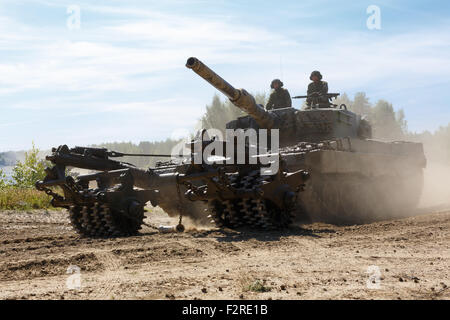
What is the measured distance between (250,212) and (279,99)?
240 inches

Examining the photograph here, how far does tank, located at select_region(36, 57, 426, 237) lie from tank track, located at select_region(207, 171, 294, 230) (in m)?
0.02

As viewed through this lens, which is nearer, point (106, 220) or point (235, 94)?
point (106, 220)

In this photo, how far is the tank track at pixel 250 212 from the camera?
984 cm

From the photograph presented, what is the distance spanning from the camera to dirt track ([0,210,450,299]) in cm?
484

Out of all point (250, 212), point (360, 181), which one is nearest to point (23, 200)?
point (250, 212)

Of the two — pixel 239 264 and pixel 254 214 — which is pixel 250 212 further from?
pixel 239 264

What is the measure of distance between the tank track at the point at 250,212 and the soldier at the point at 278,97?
537 cm

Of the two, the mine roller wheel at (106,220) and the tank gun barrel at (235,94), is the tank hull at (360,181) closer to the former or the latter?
the tank gun barrel at (235,94)

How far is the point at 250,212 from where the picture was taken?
32.8 feet

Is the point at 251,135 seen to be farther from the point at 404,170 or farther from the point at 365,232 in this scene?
the point at 404,170

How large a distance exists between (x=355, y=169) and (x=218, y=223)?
15.0 ft

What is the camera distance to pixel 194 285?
16.9 feet

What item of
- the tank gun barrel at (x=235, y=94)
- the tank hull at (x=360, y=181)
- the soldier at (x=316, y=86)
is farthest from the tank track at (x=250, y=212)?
the soldier at (x=316, y=86)

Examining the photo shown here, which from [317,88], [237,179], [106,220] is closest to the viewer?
[106,220]
